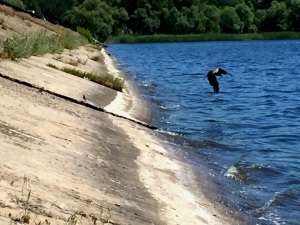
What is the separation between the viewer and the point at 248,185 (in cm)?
1035

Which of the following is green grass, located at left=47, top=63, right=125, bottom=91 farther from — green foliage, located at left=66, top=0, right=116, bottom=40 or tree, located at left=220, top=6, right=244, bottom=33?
tree, located at left=220, top=6, right=244, bottom=33

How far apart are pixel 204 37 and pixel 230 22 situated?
671 centimetres

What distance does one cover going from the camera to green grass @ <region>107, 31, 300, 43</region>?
114500mm

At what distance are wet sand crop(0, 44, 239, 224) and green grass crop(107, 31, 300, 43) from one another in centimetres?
10164

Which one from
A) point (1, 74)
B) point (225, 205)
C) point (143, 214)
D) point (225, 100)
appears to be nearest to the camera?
point (143, 214)

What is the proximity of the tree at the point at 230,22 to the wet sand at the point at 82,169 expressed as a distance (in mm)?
108568

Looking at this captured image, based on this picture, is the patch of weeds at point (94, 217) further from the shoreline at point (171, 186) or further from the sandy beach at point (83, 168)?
the shoreline at point (171, 186)

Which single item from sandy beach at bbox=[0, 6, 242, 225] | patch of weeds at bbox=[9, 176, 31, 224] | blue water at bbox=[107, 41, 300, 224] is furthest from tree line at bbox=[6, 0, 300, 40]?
patch of weeds at bbox=[9, 176, 31, 224]

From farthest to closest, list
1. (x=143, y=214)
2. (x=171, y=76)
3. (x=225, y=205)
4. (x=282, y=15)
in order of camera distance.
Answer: (x=282, y=15)
(x=171, y=76)
(x=225, y=205)
(x=143, y=214)

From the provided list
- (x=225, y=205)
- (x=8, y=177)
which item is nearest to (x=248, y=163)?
(x=225, y=205)

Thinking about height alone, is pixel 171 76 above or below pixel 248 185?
below

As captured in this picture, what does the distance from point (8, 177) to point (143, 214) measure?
1602mm

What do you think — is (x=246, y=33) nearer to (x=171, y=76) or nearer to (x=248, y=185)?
(x=171, y=76)

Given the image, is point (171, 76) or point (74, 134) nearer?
point (74, 134)
